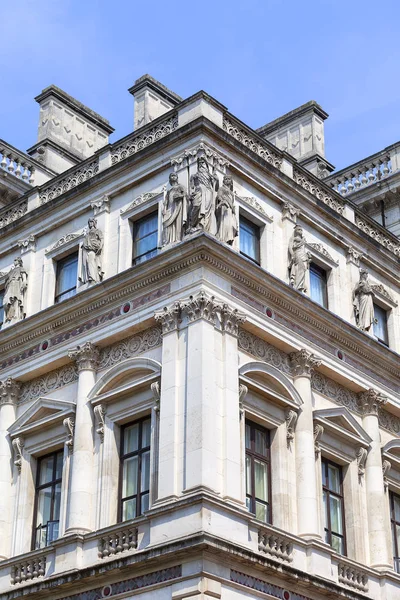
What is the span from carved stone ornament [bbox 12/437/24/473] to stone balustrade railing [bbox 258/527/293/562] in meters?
6.74

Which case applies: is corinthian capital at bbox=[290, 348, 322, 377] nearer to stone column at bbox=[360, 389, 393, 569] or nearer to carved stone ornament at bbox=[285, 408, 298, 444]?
carved stone ornament at bbox=[285, 408, 298, 444]

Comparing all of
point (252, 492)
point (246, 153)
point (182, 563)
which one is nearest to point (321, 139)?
point (246, 153)

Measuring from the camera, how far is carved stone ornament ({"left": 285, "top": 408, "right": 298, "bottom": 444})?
26250 mm

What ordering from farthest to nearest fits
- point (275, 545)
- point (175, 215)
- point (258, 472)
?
point (175, 215) < point (258, 472) < point (275, 545)

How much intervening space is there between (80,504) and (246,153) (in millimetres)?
9242

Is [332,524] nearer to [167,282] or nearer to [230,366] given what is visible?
[230,366]

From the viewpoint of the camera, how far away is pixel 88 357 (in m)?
26.8

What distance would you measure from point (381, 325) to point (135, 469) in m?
9.56

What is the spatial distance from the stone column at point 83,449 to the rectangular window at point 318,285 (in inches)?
238

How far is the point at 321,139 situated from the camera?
37.0m

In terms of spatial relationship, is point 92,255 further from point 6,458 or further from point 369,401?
point 369,401

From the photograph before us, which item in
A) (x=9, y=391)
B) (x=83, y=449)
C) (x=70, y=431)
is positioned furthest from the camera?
(x=9, y=391)

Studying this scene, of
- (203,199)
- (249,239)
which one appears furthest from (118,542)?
(249,239)

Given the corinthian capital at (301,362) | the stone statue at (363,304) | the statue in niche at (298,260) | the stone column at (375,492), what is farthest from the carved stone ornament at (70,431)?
the stone statue at (363,304)
